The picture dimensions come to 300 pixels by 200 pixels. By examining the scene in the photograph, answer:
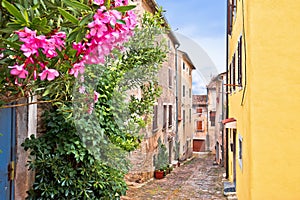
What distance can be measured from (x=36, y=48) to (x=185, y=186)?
5330 mm

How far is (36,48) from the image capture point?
679 millimetres

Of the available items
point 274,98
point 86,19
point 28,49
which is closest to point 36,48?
point 28,49

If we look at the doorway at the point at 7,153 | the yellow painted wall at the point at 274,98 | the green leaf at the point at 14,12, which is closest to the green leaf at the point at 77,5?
the green leaf at the point at 14,12

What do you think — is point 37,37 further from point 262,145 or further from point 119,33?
point 262,145

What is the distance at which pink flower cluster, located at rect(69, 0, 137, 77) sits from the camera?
2.24 feet

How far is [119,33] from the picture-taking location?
2.54 ft

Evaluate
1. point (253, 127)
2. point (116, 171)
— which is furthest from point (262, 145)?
point (116, 171)

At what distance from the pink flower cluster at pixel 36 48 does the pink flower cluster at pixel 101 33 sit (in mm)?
66

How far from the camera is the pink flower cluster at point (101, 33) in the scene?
0.68 metres

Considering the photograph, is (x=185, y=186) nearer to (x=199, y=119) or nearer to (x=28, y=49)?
(x=199, y=119)

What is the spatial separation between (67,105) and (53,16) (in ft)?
4.00

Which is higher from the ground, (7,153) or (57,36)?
(57,36)

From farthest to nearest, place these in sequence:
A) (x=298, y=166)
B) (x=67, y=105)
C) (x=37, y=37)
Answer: (x=298, y=166)
(x=67, y=105)
(x=37, y=37)

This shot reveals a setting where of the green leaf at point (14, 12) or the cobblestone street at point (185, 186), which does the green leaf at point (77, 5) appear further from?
the cobblestone street at point (185, 186)
